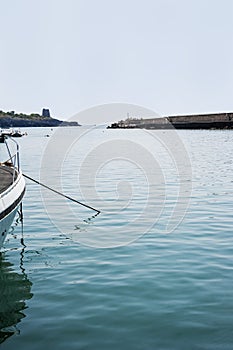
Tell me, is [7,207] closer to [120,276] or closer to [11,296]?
[11,296]

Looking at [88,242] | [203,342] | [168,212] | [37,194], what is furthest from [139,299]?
[37,194]

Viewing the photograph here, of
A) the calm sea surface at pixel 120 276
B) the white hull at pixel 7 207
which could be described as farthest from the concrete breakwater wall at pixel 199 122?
the white hull at pixel 7 207

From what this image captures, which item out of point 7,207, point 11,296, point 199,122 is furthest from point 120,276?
point 199,122

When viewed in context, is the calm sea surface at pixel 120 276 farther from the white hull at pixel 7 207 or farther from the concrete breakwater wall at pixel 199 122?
the concrete breakwater wall at pixel 199 122

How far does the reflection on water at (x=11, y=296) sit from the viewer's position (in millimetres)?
7716

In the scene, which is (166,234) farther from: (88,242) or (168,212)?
(168,212)

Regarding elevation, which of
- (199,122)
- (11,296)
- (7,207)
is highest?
(199,122)

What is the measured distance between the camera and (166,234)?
14367mm

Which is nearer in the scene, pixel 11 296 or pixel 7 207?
pixel 11 296

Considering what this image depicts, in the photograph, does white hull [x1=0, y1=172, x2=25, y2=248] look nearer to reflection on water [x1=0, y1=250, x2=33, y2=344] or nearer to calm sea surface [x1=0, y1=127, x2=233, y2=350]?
reflection on water [x1=0, y1=250, x2=33, y2=344]

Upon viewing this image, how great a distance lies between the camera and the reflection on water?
7.72m

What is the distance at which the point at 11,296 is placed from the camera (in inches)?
362

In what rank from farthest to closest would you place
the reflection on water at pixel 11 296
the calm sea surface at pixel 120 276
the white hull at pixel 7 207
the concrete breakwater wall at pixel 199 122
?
the concrete breakwater wall at pixel 199 122 → the white hull at pixel 7 207 → the reflection on water at pixel 11 296 → the calm sea surface at pixel 120 276

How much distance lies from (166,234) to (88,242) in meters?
2.60
